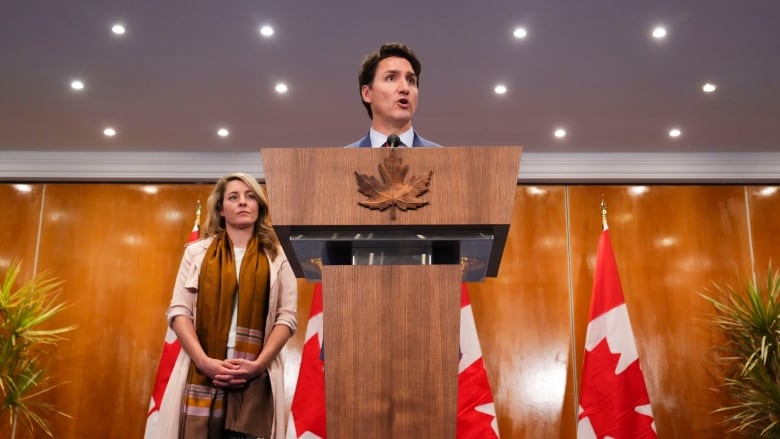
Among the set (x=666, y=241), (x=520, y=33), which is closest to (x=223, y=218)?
(x=520, y=33)

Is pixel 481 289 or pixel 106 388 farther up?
pixel 481 289

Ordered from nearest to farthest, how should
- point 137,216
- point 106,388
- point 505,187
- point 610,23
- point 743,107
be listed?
1. point 505,187
2. point 610,23
3. point 743,107
4. point 106,388
5. point 137,216

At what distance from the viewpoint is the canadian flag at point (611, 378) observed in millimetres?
4938

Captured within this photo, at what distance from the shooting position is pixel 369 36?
173 inches

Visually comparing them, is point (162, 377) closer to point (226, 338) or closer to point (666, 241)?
point (226, 338)

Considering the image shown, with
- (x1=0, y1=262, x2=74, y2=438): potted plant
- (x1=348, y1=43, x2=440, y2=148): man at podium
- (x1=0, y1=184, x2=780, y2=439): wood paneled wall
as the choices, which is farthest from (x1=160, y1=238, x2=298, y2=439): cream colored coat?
(x1=0, y1=184, x2=780, y2=439): wood paneled wall

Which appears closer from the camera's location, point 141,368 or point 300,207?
point 300,207

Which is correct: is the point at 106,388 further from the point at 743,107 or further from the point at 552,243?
the point at 743,107

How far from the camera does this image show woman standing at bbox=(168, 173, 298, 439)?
7.32ft

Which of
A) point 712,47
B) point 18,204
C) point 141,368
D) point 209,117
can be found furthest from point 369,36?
point 18,204

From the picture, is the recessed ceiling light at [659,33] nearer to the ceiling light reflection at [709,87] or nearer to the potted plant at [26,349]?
the ceiling light reflection at [709,87]

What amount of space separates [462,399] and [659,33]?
8.25 ft

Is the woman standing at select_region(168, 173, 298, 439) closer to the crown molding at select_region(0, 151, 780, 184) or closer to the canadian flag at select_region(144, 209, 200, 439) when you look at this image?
the canadian flag at select_region(144, 209, 200, 439)

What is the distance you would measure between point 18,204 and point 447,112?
3522mm
